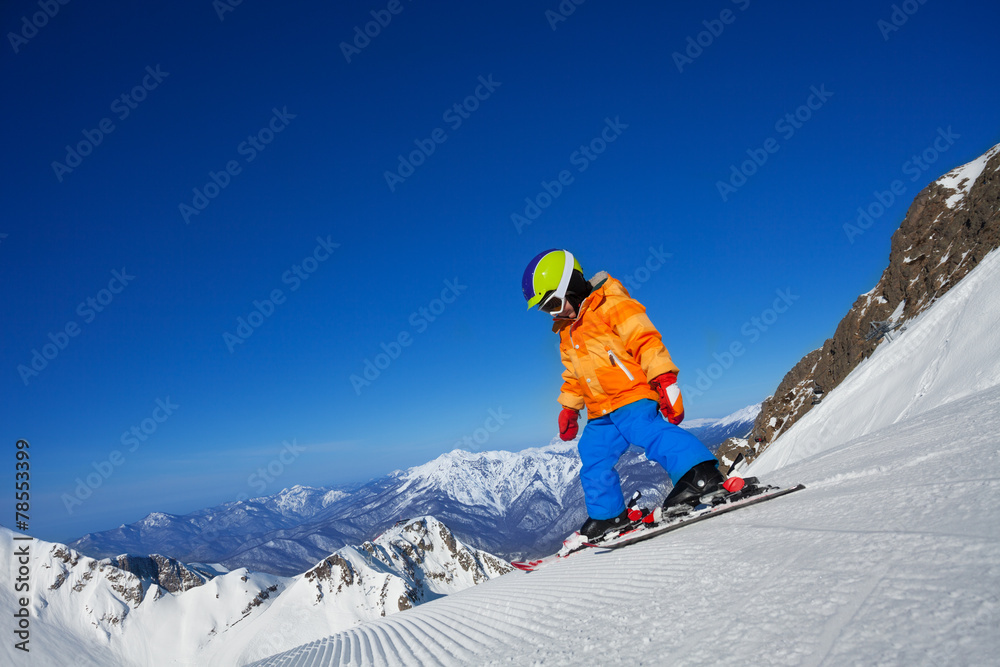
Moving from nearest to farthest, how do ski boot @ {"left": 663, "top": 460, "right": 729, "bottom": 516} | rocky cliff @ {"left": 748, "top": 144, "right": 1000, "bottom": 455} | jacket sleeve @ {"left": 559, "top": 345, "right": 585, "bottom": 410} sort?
1. ski boot @ {"left": 663, "top": 460, "right": 729, "bottom": 516}
2. jacket sleeve @ {"left": 559, "top": 345, "right": 585, "bottom": 410}
3. rocky cliff @ {"left": 748, "top": 144, "right": 1000, "bottom": 455}

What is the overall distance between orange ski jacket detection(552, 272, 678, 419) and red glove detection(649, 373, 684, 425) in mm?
45

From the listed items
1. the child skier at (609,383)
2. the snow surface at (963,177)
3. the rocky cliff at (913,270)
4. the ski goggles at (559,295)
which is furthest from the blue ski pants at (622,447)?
the snow surface at (963,177)

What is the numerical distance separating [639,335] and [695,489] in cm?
120

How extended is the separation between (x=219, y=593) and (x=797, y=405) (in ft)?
556

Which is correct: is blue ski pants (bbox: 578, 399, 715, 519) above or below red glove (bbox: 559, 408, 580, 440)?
below

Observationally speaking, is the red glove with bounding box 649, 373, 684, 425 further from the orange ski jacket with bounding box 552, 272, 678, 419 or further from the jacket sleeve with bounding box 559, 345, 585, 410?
the jacket sleeve with bounding box 559, 345, 585, 410

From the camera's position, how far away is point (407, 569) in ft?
561

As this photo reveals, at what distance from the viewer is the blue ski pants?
3.27 meters

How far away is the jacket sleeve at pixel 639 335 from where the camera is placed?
11.9 feet

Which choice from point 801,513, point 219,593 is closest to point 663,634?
point 801,513

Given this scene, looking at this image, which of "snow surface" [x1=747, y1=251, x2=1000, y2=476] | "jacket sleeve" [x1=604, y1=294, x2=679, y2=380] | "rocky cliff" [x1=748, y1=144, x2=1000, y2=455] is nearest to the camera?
"jacket sleeve" [x1=604, y1=294, x2=679, y2=380]

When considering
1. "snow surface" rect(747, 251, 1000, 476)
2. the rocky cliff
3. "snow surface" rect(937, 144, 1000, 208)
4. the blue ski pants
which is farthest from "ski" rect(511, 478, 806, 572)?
"snow surface" rect(937, 144, 1000, 208)

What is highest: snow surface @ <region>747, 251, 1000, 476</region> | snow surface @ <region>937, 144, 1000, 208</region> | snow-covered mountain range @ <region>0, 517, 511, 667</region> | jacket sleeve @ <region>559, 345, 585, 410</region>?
snow surface @ <region>937, 144, 1000, 208</region>

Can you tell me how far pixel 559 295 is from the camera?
13.7ft
